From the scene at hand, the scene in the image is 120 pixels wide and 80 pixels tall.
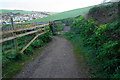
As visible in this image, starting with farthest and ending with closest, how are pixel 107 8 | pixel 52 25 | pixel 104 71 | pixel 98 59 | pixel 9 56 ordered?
pixel 52 25, pixel 107 8, pixel 9 56, pixel 98 59, pixel 104 71

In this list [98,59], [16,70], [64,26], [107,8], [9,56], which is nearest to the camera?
[16,70]

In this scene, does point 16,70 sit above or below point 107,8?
below

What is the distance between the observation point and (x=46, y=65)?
5371mm

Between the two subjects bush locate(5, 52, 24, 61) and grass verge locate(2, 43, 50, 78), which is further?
bush locate(5, 52, 24, 61)

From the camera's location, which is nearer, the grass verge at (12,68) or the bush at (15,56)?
the grass verge at (12,68)

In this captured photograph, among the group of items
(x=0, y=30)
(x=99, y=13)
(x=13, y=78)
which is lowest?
(x=13, y=78)

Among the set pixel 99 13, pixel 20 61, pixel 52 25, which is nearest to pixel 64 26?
pixel 52 25

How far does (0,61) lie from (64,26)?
18728mm

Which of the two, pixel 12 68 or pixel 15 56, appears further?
pixel 15 56

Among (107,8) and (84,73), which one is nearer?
(84,73)

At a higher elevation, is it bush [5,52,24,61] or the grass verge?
bush [5,52,24,61]

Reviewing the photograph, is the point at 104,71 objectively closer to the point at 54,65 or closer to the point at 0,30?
the point at 54,65

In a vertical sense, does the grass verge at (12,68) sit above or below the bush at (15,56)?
below

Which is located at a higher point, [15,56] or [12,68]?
[15,56]
